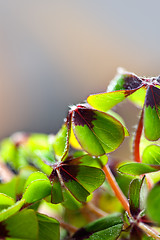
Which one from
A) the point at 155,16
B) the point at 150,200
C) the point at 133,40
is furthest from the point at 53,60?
the point at 150,200

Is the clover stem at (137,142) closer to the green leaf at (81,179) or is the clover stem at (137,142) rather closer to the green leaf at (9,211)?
the green leaf at (81,179)

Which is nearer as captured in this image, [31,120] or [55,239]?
[55,239]

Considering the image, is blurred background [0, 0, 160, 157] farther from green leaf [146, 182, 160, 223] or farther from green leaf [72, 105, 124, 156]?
green leaf [146, 182, 160, 223]

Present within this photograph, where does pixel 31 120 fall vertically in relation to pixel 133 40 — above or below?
below

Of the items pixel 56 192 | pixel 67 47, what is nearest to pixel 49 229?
pixel 56 192

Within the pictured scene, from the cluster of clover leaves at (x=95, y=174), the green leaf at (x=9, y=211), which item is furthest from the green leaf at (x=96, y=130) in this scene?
the green leaf at (x=9, y=211)

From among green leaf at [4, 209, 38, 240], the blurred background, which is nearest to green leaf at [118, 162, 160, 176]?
green leaf at [4, 209, 38, 240]

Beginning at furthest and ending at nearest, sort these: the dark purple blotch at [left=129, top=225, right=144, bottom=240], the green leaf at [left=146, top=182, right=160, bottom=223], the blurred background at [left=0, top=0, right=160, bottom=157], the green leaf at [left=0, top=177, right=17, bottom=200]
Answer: the blurred background at [left=0, top=0, right=160, bottom=157] < the green leaf at [left=0, top=177, right=17, bottom=200] < the dark purple blotch at [left=129, top=225, right=144, bottom=240] < the green leaf at [left=146, top=182, right=160, bottom=223]

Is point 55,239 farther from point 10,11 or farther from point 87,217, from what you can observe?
point 10,11
